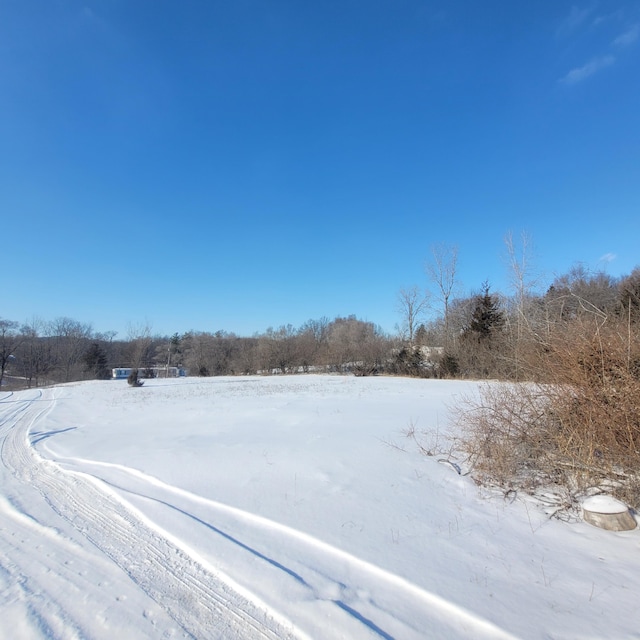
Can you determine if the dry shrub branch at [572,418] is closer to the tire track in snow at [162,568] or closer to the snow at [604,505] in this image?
the snow at [604,505]

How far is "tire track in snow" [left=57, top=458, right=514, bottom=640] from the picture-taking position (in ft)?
7.51

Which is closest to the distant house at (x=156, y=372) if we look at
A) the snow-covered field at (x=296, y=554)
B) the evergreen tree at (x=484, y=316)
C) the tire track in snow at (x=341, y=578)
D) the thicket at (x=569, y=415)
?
the evergreen tree at (x=484, y=316)

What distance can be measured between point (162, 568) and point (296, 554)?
1104 millimetres

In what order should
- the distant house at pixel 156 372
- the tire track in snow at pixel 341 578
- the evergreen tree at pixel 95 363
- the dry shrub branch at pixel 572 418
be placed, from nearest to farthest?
the tire track in snow at pixel 341 578 → the dry shrub branch at pixel 572 418 → the distant house at pixel 156 372 → the evergreen tree at pixel 95 363

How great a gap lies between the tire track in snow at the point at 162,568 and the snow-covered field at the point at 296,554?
1 centimetres

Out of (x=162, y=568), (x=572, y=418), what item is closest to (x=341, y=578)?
(x=162, y=568)

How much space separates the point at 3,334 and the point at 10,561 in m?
60.6

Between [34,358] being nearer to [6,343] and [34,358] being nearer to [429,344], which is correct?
[6,343]

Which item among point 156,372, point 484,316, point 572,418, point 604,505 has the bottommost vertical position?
point 156,372

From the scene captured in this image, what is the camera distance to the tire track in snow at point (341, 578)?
2289 mm

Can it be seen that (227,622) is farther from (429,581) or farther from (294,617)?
(429,581)

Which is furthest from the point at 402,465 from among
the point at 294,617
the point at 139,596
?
the point at 139,596

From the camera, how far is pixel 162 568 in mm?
2990

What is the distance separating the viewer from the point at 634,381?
3.88m
